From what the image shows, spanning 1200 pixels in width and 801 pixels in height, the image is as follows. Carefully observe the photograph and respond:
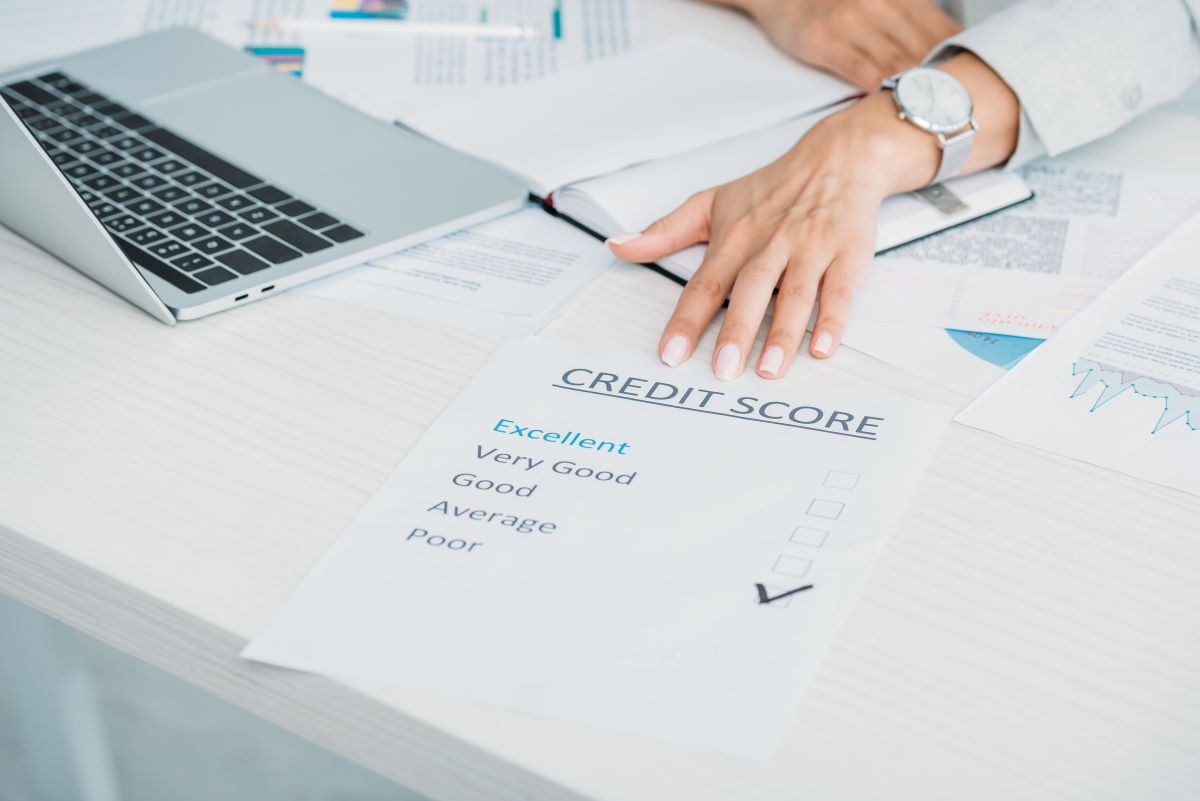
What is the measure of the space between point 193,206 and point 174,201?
0.05ft

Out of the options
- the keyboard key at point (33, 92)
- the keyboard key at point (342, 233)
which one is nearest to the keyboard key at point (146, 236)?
the keyboard key at point (342, 233)

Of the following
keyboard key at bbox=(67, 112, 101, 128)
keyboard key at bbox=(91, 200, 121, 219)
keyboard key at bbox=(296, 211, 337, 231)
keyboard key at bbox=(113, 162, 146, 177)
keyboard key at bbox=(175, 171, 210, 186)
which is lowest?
keyboard key at bbox=(296, 211, 337, 231)

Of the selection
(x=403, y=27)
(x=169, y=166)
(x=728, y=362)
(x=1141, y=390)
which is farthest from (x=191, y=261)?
(x=1141, y=390)

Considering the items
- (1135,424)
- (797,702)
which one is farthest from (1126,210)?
(797,702)

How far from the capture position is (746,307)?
2.34ft

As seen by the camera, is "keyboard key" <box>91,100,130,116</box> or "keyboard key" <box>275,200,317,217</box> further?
"keyboard key" <box>91,100,130,116</box>

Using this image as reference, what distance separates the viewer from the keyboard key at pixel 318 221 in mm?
772

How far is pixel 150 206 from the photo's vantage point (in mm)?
778

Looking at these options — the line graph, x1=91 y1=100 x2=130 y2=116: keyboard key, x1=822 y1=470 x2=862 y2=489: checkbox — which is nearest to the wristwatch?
the line graph

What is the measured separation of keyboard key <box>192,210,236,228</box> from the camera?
76 centimetres

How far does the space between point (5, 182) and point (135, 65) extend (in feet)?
0.84

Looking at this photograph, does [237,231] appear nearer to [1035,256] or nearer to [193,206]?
[193,206]

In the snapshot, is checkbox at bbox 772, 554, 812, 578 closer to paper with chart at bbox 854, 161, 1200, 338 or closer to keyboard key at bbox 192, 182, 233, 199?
paper with chart at bbox 854, 161, 1200, 338

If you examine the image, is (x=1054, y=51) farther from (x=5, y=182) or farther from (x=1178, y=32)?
(x=5, y=182)
